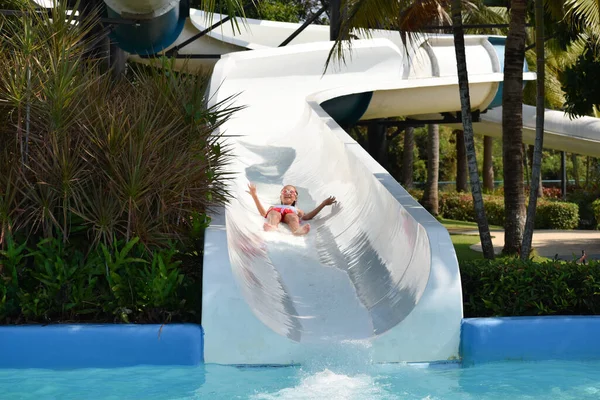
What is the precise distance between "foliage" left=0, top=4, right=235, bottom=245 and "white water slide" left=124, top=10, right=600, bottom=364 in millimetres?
453

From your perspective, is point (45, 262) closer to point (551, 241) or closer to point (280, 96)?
point (280, 96)

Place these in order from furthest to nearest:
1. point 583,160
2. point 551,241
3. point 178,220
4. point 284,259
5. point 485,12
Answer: point 583,160, point 485,12, point 551,241, point 284,259, point 178,220

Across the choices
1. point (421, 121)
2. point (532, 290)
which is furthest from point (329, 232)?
point (421, 121)

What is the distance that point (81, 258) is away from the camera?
5.88m

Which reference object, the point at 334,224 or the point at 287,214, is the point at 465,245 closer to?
the point at 334,224

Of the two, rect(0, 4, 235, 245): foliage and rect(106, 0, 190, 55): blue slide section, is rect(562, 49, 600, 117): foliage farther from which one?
rect(0, 4, 235, 245): foliage

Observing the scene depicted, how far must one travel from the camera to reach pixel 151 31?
39.5 feet

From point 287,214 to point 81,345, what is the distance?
429 cm

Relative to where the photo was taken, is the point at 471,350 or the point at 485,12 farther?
the point at 485,12

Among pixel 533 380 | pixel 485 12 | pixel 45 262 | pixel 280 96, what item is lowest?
pixel 533 380

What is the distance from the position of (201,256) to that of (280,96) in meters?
7.98

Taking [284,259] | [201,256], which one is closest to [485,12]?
[284,259]

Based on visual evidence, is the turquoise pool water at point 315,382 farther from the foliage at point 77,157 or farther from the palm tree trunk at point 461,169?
the palm tree trunk at point 461,169

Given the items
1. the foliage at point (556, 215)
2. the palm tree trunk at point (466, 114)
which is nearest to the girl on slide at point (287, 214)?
the palm tree trunk at point (466, 114)
